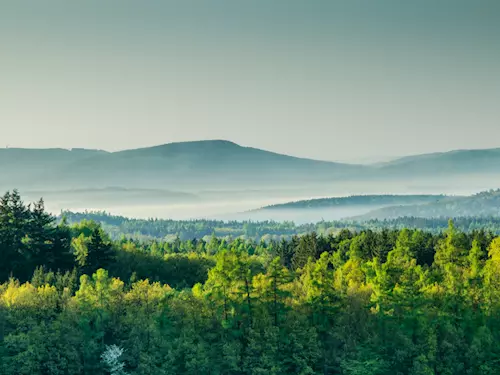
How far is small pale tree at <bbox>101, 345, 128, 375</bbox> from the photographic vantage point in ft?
335

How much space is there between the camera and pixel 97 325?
107500 millimetres

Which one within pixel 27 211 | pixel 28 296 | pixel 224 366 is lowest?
pixel 224 366

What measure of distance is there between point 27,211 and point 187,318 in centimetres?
5090

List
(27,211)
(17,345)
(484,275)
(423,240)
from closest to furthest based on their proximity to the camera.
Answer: (17,345)
(484,275)
(27,211)
(423,240)

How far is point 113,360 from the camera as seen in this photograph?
102750 millimetres

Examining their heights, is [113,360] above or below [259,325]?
below

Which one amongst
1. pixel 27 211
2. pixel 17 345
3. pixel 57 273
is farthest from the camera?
pixel 27 211

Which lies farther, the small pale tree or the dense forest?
the dense forest

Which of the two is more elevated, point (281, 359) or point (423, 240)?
point (423, 240)

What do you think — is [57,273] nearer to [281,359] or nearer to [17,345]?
[17,345]

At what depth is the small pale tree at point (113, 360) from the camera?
102000 mm

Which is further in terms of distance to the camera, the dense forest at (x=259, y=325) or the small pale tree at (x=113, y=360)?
the dense forest at (x=259, y=325)

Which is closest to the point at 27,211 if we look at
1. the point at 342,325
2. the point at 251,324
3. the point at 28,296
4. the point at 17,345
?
the point at 28,296

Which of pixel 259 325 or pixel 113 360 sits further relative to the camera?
pixel 259 325
